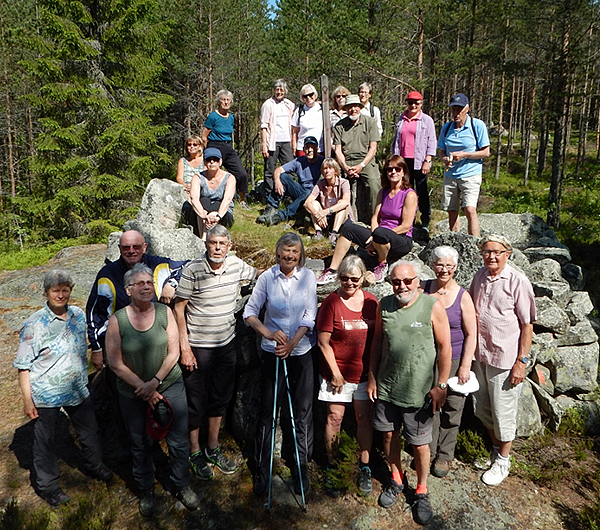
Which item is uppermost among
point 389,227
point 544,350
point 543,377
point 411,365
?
point 389,227

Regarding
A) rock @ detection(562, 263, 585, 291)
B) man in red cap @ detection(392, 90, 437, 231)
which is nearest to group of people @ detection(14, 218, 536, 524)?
man in red cap @ detection(392, 90, 437, 231)

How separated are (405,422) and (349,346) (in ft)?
2.58

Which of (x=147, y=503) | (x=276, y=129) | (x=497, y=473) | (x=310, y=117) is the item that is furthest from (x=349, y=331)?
(x=276, y=129)

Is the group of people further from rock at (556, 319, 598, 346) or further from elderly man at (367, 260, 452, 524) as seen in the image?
rock at (556, 319, 598, 346)

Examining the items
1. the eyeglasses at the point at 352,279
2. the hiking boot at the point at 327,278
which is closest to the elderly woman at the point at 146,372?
the eyeglasses at the point at 352,279

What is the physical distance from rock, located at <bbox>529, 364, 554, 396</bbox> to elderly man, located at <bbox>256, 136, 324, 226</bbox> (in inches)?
178

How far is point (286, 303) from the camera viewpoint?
385 centimetres

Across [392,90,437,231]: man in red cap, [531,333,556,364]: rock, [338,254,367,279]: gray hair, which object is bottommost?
[531,333,556,364]: rock

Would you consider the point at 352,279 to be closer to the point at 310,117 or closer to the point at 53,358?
the point at 53,358

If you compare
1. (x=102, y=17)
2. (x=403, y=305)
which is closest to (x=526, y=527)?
(x=403, y=305)

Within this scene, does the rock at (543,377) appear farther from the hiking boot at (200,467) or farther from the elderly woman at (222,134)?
the elderly woman at (222,134)

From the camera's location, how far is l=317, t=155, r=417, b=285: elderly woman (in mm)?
5238

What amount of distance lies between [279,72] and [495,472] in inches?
770

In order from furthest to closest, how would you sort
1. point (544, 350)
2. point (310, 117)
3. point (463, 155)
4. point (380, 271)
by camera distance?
1. point (310, 117)
2. point (463, 155)
3. point (544, 350)
4. point (380, 271)
